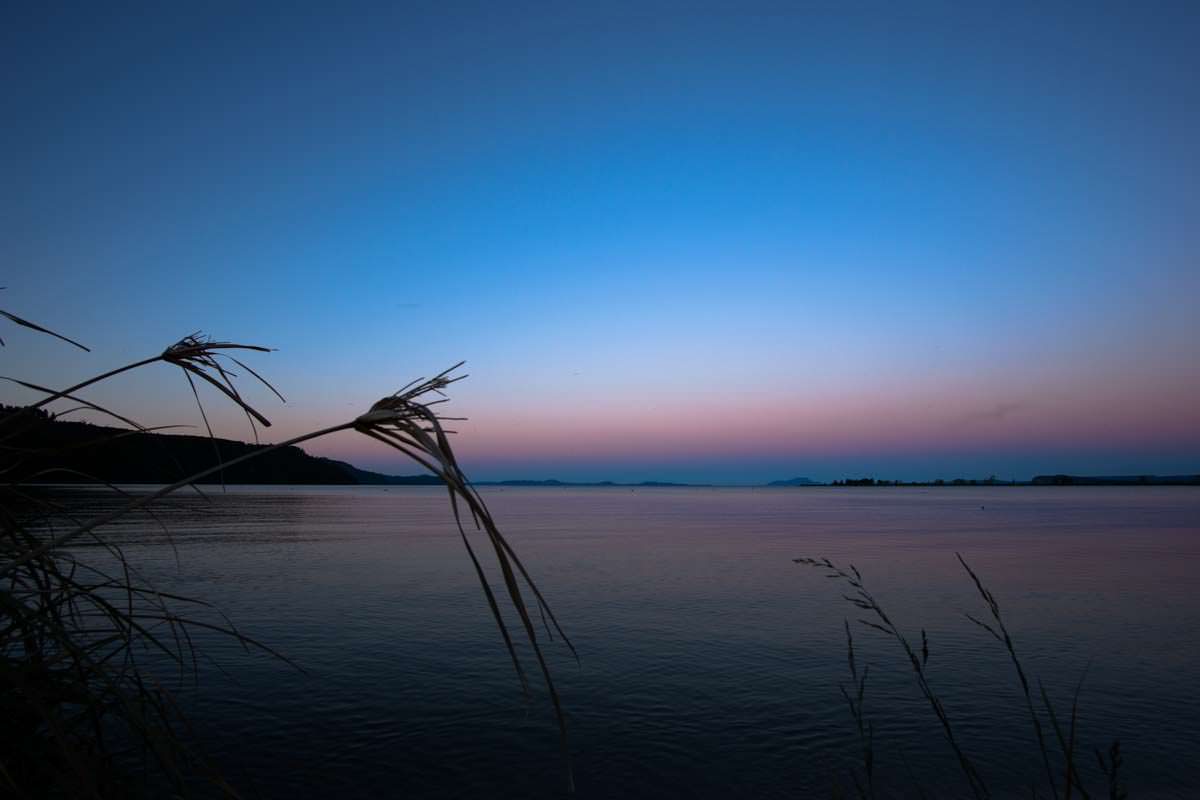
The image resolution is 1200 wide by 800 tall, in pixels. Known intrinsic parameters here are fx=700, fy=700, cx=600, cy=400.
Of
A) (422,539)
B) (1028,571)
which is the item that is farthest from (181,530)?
(1028,571)

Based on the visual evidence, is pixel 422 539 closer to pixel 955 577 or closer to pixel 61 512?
pixel 955 577

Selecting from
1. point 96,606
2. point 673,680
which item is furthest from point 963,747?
point 96,606

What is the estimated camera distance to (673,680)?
34.0ft

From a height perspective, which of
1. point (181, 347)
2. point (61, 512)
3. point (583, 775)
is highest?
point (181, 347)

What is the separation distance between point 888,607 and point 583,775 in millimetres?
10833

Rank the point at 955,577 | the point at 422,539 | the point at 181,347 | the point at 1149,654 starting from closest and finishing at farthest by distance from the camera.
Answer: the point at 181,347 < the point at 1149,654 < the point at 955,577 < the point at 422,539

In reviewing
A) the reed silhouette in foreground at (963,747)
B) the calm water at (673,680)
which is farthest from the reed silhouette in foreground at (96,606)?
the reed silhouette in foreground at (963,747)

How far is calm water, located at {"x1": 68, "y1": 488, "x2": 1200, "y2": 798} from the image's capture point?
24.3 ft

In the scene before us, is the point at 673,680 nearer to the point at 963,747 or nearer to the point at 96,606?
the point at 963,747

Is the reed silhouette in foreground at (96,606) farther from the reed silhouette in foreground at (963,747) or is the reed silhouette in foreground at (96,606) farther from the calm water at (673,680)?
the reed silhouette in foreground at (963,747)

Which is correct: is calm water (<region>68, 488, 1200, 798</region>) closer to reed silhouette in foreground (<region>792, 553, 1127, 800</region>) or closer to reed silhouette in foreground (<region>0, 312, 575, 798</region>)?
reed silhouette in foreground (<region>792, 553, 1127, 800</region>)

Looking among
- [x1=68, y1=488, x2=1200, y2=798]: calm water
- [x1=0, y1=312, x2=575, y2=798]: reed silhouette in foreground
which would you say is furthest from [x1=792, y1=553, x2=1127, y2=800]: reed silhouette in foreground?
[x1=0, y1=312, x2=575, y2=798]: reed silhouette in foreground

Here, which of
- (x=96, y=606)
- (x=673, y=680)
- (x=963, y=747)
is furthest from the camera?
(x=673, y=680)

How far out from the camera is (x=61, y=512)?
2877mm
